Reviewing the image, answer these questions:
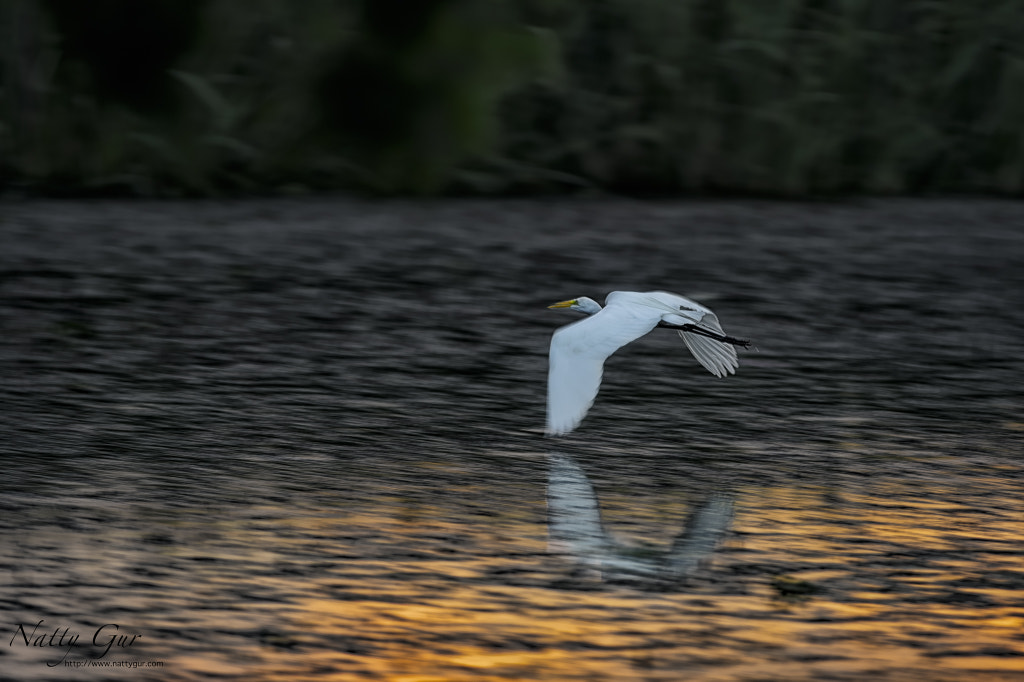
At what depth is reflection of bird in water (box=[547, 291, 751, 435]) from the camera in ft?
12.5

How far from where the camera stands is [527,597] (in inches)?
129

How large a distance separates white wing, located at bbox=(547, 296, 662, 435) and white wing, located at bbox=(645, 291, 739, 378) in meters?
0.38

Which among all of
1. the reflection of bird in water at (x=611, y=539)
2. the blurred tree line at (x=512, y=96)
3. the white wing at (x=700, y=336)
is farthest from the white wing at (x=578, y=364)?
the blurred tree line at (x=512, y=96)

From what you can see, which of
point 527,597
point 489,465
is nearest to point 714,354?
point 489,465

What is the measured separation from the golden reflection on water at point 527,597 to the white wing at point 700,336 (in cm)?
71

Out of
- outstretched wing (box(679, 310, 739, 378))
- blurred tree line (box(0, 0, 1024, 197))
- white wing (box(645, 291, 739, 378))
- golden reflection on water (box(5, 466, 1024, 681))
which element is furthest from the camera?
blurred tree line (box(0, 0, 1024, 197))

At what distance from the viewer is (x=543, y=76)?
926 centimetres

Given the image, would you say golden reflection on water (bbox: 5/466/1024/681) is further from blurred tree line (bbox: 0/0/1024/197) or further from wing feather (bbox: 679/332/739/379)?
blurred tree line (bbox: 0/0/1024/197)

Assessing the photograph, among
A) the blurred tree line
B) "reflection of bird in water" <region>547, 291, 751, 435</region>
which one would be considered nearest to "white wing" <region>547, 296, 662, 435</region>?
"reflection of bird in water" <region>547, 291, 751, 435</region>

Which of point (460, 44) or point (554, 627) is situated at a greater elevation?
point (460, 44)

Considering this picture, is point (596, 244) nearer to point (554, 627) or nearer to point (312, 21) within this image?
point (312, 21)

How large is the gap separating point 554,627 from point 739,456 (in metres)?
1.47

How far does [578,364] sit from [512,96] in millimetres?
5641

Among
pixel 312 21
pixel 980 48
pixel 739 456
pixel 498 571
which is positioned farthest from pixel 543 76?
pixel 498 571
